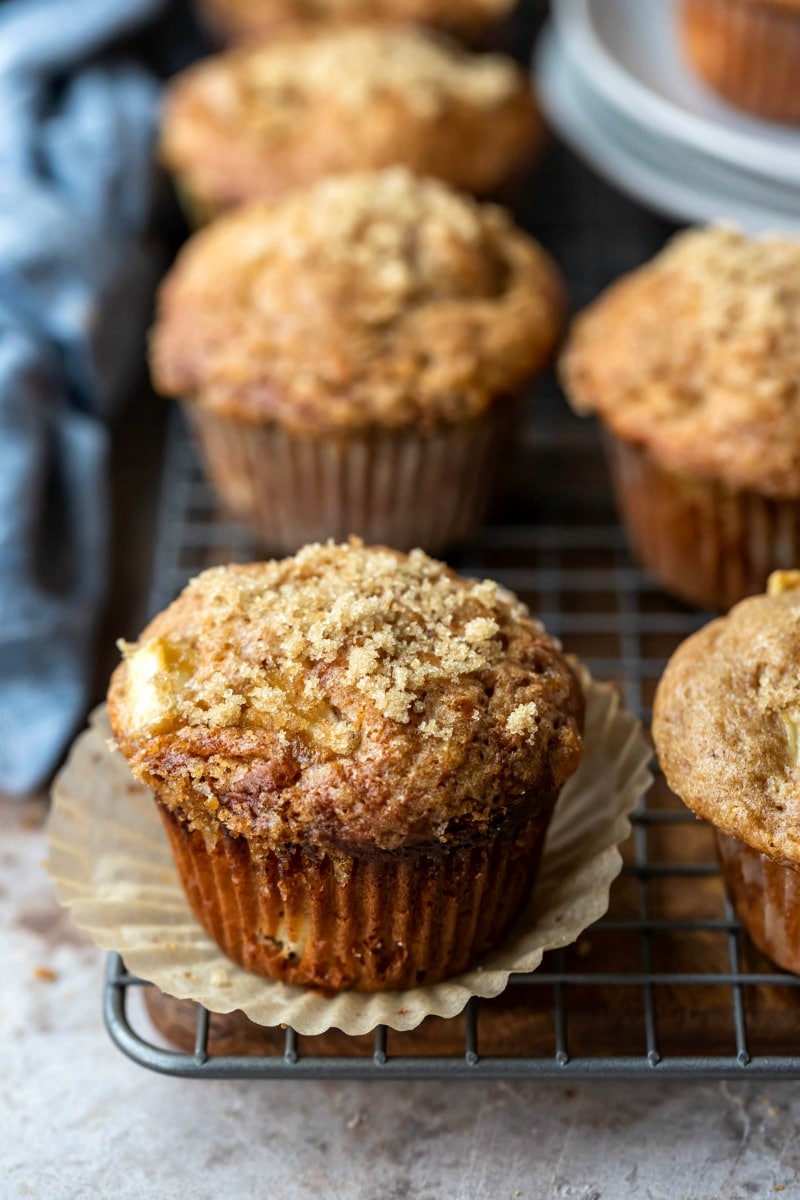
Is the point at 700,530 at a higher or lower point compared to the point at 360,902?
lower

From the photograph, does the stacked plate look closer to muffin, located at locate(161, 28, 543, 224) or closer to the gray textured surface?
muffin, located at locate(161, 28, 543, 224)

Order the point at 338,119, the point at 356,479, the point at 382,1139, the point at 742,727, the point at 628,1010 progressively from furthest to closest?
the point at 338,119 → the point at 356,479 → the point at 628,1010 → the point at 382,1139 → the point at 742,727

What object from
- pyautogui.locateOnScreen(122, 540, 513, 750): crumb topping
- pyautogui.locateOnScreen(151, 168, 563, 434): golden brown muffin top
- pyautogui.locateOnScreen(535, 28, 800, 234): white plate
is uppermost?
pyautogui.locateOnScreen(122, 540, 513, 750): crumb topping

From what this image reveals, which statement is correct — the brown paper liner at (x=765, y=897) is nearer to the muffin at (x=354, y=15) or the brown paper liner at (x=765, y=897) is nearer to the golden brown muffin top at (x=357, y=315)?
the golden brown muffin top at (x=357, y=315)

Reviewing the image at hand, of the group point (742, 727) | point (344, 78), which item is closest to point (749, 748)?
point (742, 727)

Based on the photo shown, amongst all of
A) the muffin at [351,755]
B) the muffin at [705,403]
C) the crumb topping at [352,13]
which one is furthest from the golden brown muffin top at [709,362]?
the crumb topping at [352,13]

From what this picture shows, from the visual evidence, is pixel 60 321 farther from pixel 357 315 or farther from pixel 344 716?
pixel 344 716

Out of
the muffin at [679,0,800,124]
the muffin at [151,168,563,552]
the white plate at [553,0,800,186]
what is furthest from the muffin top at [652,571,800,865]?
the muffin at [679,0,800,124]
